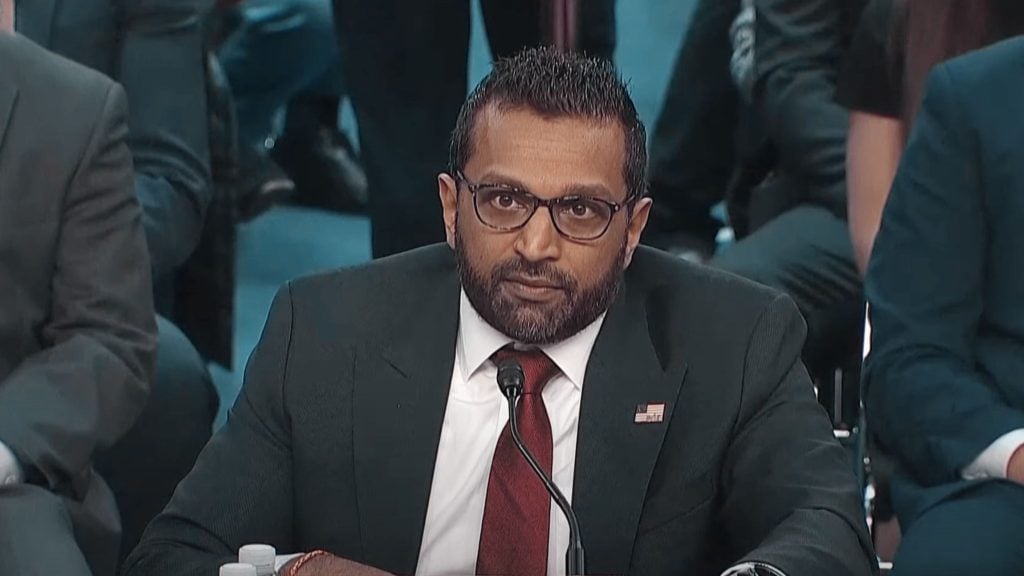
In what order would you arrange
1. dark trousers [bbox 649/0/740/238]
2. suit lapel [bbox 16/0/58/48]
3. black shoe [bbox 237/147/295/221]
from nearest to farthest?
suit lapel [bbox 16/0/58/48]
dark trousers [bbox 649/0/740/238]
black shoe [bbox 237/147/295/221]

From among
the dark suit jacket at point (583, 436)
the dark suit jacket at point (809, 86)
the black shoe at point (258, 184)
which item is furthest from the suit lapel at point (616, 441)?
the black shoe at point (258, 184)

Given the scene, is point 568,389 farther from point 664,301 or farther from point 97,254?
point 97,254

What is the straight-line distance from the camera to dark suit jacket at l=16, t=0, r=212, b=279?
12.1 ft

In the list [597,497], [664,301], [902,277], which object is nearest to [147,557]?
[597,497]

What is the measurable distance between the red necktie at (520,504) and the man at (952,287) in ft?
1.75

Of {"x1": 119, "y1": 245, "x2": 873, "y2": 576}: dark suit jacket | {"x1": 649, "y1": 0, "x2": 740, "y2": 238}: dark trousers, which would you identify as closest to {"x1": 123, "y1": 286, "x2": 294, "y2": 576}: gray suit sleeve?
{"x1": 119, "y1": 245, "x2": 873, "y2": 576}: dark suit jacket

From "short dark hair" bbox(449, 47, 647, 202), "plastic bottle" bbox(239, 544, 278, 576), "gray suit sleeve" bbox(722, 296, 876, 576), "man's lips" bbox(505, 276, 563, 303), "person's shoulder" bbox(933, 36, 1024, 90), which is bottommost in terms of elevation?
"gray suit sleeve" bbox(722, 296, 876, 576)

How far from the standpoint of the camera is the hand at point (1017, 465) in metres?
2.58

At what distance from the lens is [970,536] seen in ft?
8.22

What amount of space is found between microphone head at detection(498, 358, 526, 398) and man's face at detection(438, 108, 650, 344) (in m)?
0.18

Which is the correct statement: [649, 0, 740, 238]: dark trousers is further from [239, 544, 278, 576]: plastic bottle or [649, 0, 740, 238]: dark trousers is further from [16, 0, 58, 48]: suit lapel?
[239, 544, 278, 576]: plastic bottle

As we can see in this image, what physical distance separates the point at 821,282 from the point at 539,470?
1.75 meters

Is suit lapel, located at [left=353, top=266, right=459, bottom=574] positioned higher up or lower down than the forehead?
lower down

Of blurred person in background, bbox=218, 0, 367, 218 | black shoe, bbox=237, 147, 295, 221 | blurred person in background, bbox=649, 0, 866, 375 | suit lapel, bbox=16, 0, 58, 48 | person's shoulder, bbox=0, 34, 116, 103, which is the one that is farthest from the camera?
blurred person in background, bbox=218, 0, 367, 218
